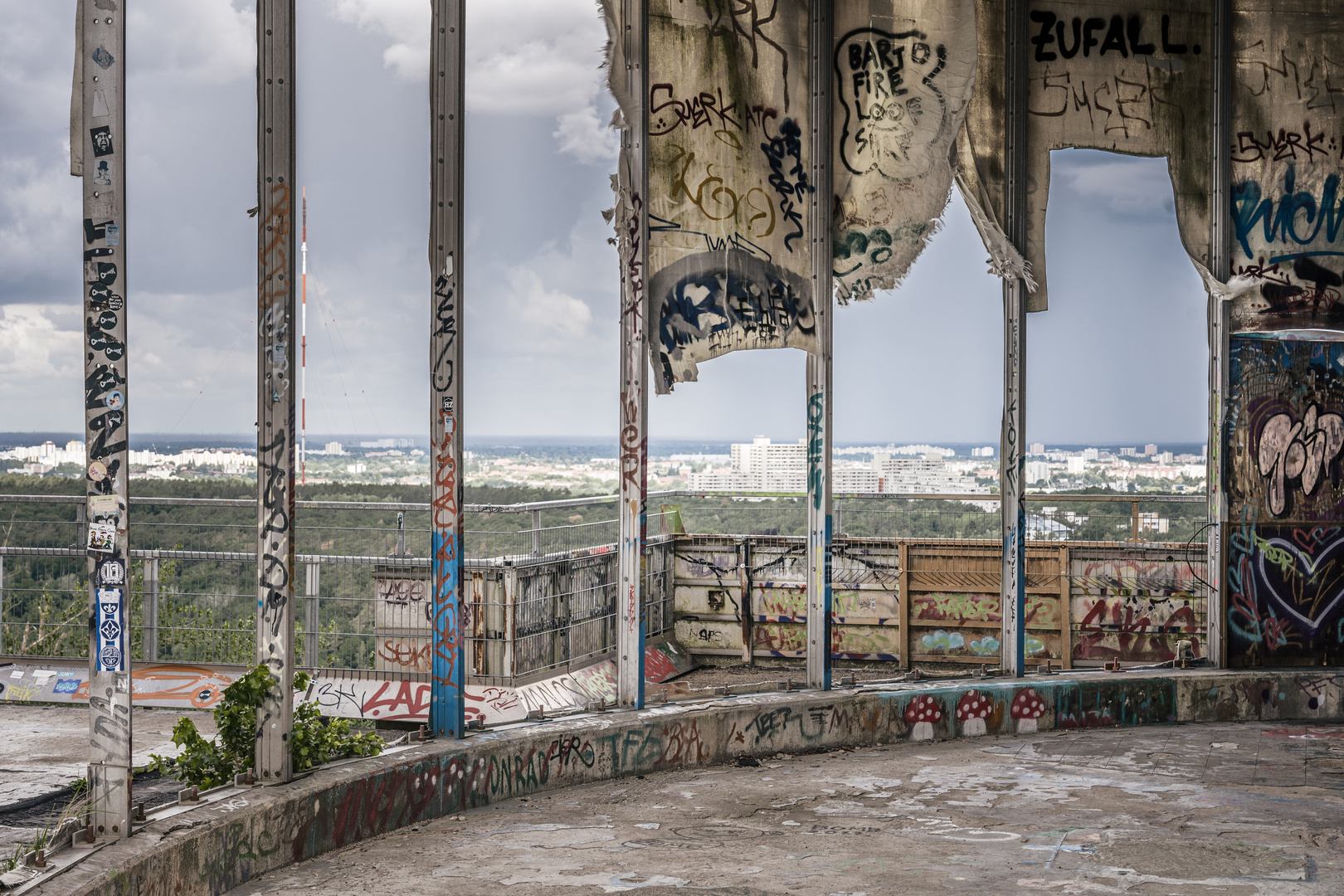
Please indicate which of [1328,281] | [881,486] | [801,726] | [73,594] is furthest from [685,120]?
[881,486]

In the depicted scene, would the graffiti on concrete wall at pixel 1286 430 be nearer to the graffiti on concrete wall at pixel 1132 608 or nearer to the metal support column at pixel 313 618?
the graffiti on concrete wall at pixel 1132 608

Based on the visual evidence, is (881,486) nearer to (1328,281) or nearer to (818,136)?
(1328,281)

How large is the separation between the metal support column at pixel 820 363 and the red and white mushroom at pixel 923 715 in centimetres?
64

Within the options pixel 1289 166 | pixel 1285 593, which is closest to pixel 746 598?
pixel 1285 593

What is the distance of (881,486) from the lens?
16422 millimetres

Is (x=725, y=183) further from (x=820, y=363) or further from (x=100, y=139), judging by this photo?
(x=100, y=139)

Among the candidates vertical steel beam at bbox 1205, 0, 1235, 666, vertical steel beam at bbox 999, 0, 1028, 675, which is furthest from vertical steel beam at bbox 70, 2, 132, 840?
vertical steel beam at bbox 1205, 0, 1235, 666

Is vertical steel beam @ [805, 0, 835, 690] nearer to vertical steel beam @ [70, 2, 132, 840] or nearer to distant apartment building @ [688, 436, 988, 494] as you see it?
vertical steel beam @ [70, 2, 132, 840]

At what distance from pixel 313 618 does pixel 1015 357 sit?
5.79 metres

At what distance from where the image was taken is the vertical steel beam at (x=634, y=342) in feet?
23.6

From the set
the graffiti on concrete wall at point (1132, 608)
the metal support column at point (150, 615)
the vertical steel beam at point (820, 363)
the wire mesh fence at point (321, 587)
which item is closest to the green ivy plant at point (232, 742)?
the wire mesh fence at point (321, 587)

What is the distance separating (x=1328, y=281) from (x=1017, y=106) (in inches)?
115

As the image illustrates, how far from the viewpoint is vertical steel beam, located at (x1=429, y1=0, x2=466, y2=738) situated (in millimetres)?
6266

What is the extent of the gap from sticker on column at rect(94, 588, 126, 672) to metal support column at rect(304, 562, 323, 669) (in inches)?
167
